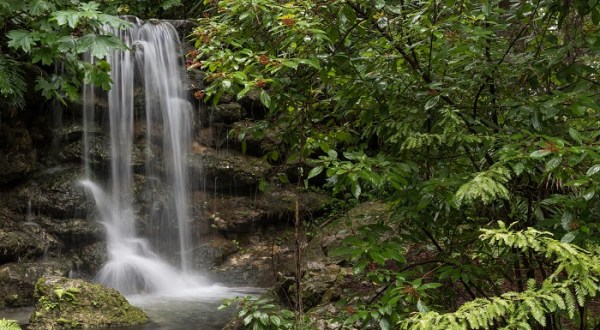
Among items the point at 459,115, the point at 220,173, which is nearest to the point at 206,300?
the point at 220,173

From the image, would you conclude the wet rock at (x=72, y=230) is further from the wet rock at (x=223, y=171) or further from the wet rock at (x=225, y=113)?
the wet rock at (x=225, y=113)

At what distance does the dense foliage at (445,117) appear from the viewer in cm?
219

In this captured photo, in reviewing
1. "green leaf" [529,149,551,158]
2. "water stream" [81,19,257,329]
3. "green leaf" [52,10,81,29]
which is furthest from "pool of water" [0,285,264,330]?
"green leaf" [529,149,551,158]

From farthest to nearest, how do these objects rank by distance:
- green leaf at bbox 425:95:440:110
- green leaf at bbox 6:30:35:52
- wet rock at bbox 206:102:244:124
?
1. wet rock at bbox 206:102:244:124
2. green leaf at bbox 6:30:35:52
3. green leaf at bbox 425:95:440:110

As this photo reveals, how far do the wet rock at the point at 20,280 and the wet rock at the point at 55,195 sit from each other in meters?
1.34

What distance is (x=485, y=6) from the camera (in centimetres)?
237

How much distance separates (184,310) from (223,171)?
154 inches

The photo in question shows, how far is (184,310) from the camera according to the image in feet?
22.9

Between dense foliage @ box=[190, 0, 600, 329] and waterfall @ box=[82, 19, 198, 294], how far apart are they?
253 inches

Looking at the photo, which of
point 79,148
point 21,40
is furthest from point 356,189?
point 79,148

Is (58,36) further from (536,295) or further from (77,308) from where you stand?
(536,295)

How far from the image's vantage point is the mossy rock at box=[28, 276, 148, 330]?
5.78 metres

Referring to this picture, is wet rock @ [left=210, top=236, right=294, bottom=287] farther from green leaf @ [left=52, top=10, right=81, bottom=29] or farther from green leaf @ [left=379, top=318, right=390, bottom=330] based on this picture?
green leaf @ [left=379, top=318, right=390, bottom=330]

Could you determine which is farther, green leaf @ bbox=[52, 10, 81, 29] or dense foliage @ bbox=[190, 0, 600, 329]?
green leaf @ bbox=[52, 10, 81, 29]
